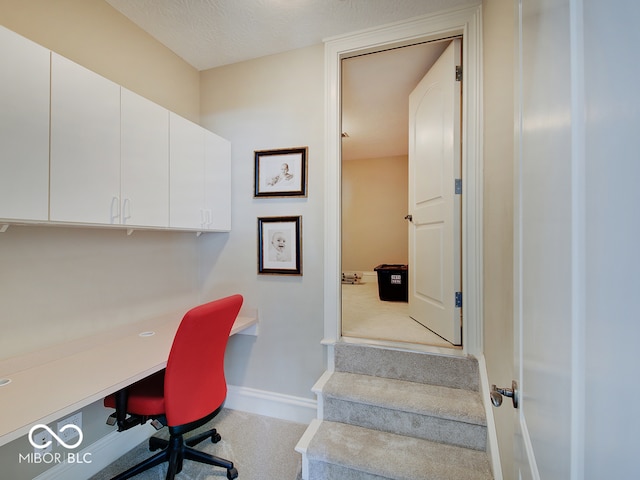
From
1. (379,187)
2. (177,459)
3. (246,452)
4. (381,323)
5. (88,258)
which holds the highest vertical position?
(379,187)

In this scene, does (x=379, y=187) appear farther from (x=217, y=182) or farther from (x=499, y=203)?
(x=499, y=203)

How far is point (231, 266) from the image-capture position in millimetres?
2424

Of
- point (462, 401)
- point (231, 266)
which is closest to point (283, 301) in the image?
point (231, 266)

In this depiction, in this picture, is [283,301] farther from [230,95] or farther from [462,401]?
[230,95]

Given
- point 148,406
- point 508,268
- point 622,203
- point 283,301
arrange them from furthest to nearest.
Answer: point 283,301 < point 148,406 < point 508,268 < point 622,203

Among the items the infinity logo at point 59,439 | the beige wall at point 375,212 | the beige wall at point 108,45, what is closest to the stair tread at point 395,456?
the infinity logo at point 59,439

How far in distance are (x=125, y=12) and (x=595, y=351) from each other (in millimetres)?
2683

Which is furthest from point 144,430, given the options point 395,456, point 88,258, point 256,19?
point 256,19

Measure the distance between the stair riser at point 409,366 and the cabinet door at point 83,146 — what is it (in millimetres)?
1650

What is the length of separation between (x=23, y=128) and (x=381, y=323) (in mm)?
2489

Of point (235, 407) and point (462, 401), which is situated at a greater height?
point (462, 401)

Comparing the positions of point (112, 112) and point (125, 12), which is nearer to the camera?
point (112, 112)

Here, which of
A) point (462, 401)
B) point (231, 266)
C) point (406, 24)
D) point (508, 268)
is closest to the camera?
point (508, 268)

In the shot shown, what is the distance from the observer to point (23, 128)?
3.92ft
